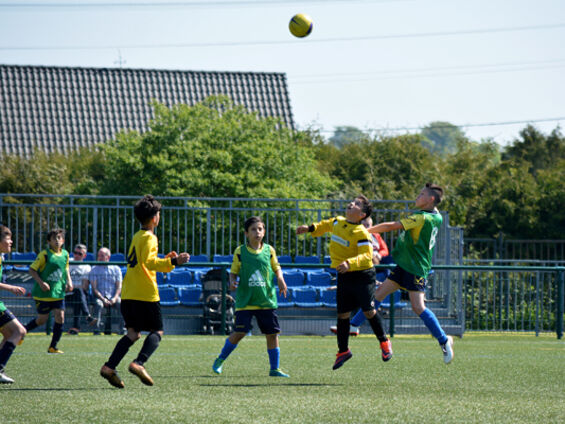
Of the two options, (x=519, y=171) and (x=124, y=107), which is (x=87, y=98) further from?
(x=519, y=171)

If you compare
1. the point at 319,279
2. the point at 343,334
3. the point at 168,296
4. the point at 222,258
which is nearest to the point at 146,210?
the point at 343,334

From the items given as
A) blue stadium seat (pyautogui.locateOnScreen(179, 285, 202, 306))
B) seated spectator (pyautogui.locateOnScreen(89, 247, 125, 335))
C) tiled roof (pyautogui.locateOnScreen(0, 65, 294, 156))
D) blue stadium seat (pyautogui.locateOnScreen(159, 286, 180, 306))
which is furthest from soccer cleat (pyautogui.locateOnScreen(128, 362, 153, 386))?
tiled roof (pyautogui.locateOnScreen(0, 65, 294, 156))

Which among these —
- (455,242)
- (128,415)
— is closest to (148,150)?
(455,242)

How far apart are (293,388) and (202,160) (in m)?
15.1

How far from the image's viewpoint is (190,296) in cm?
1550

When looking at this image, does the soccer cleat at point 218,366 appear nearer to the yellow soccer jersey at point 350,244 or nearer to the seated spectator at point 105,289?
the yellow soccer jersey at point 350,244

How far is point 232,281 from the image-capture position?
8789 millimetres

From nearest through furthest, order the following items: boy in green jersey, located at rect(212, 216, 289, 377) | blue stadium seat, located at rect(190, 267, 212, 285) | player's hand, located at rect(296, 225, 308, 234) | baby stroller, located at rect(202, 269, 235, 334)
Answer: player's hand, located at rect(296, 225, 308, 234)
boy in green jersey, located at rect(212, 216, 289, 377)
baby stroller, located at rect(202, 269, 235, 334)
blue stadium seat, located at rect(190, 267, 212, 285)

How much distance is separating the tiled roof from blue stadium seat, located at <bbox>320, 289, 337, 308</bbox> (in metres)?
21.1

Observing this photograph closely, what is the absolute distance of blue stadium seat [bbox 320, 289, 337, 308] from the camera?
1582 cm

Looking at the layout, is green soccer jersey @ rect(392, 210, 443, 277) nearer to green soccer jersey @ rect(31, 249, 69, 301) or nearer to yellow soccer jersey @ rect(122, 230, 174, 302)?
yellow soccer jersey @ rect(122, 230, 174, 302)

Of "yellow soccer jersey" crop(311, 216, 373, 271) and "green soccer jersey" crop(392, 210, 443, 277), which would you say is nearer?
"yellow soccer jersey" crop(311, 216, 373, 271)

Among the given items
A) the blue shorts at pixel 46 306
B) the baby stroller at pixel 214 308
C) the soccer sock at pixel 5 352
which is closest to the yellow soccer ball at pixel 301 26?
the baby stroller at pixel 214 308

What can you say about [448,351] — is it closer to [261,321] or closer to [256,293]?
[261,321]
